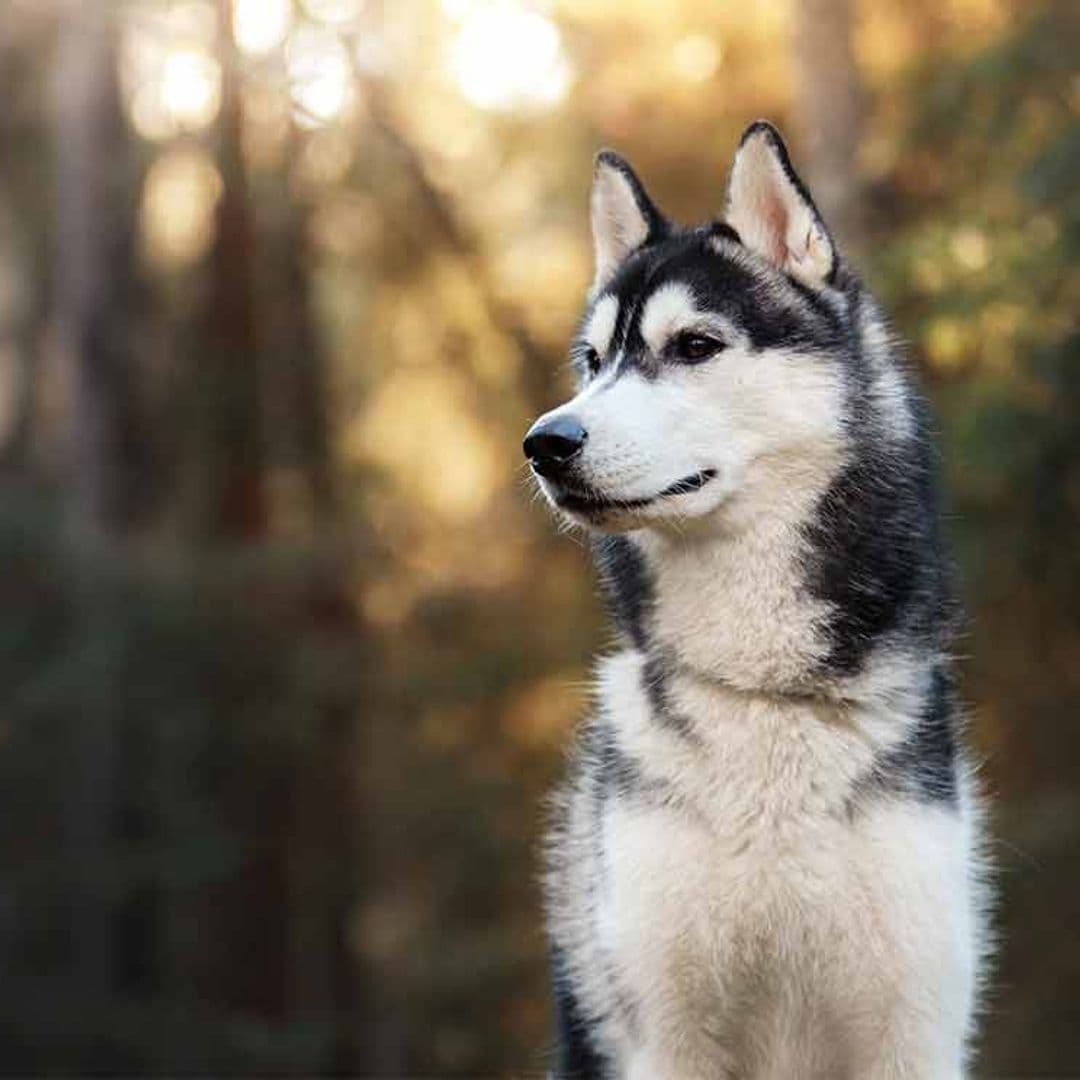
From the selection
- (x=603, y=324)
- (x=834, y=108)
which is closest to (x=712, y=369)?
(x=603, y=324)

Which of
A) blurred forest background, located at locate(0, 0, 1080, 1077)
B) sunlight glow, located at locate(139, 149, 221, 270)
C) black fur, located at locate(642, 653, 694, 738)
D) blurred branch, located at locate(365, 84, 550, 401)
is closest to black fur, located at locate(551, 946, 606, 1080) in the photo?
black fur, located at locate(642, 653, 694, 738)

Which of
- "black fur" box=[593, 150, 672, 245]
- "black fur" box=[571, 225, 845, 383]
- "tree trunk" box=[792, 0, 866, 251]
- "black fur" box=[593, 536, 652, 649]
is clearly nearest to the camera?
"black fur" box=[571, 225, 845, 383]

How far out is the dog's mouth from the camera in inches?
173

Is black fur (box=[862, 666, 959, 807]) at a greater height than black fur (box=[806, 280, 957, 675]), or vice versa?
black fur (box=[806, 280, 957, 675])

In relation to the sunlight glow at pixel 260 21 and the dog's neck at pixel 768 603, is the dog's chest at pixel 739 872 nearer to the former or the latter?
the dog's neck at pixel 768 603

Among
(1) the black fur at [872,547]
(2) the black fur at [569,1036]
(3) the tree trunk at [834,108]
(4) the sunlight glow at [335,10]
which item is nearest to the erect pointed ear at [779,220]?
(1) the black fur at [872,547]

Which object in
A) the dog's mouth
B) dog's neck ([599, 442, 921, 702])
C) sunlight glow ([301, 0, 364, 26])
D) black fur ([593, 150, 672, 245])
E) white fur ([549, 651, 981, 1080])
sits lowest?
white fur ([549, 651, 981, 1080])

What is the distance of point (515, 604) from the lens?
61.0 ft

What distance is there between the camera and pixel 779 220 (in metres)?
4.84

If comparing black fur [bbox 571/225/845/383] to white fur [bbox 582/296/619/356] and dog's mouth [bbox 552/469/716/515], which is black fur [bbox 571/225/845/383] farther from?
dog's mouth [bbox 552/469/716/515]

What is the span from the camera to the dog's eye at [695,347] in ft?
15.0

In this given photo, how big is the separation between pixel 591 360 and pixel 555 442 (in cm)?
61

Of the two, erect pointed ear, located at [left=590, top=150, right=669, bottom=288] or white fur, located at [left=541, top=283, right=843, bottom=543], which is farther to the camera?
erect pointed ear, located at [left=590, top=150, right=669, bottom=288]

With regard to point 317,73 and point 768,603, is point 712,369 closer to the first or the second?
A: point 768,603
